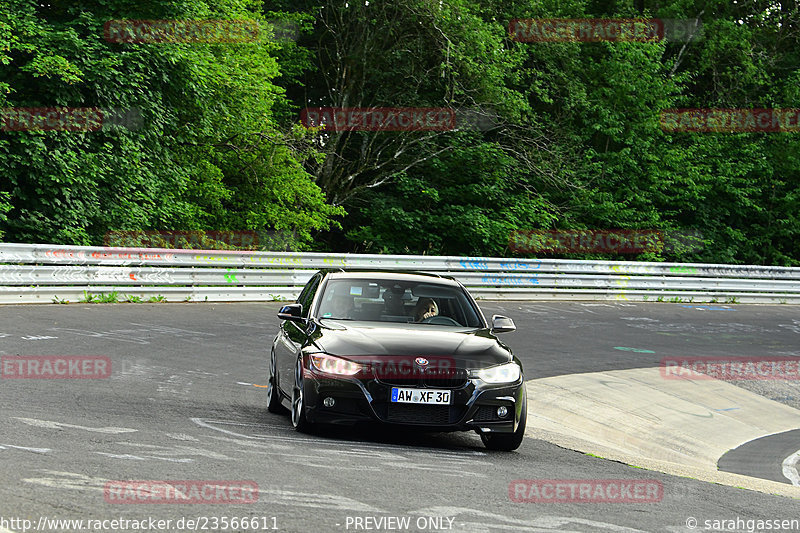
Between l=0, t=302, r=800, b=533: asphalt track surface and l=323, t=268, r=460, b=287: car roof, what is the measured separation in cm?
143

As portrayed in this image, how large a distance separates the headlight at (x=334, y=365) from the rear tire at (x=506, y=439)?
4.11ft

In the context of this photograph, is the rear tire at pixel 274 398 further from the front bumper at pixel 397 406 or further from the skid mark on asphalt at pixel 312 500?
the skid mark on asphalt at pixel 312 500

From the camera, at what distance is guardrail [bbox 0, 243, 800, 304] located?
19500 millimetres

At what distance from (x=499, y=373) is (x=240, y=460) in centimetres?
244

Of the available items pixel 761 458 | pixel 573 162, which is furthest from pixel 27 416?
pixel 573 162

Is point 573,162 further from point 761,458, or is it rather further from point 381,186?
point 761,458

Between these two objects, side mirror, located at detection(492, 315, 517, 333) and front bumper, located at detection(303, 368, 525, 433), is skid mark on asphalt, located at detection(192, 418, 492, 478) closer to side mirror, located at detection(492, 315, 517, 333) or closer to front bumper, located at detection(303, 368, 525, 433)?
front bumper, located at detection(303, 368, 525, 433)

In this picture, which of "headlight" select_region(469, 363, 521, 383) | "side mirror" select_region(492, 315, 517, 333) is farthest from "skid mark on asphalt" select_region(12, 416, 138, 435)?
"side mirror" select_region(492, 315, 517, 333)

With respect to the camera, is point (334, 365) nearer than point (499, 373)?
Yes

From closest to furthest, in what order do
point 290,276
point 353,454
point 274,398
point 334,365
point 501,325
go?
point 353,454
point 334,365
point 501,325
point 274,398
point 290,276

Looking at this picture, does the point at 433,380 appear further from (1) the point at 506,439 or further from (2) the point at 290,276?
(2) the point at 290,276

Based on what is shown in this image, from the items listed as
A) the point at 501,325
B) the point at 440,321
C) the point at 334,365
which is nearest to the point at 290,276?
the point at 440,321

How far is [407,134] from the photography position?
35.8 metres

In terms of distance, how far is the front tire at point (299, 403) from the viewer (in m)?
8.62
